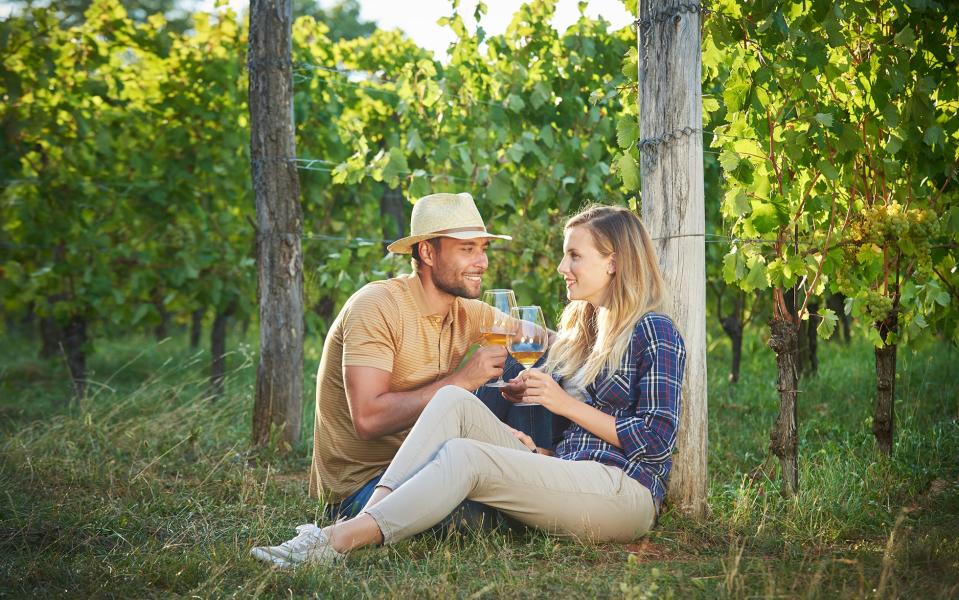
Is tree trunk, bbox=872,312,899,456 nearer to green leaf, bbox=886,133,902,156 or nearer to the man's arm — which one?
green leaf, bbox=886,133,902,156

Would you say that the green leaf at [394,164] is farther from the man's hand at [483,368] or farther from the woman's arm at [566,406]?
the woman's arm at [566,406]

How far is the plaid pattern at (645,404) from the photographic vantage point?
3.02m

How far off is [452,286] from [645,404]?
90cm

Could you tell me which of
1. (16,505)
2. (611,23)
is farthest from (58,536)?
(611,23)

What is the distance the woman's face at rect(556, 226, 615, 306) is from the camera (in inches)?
126

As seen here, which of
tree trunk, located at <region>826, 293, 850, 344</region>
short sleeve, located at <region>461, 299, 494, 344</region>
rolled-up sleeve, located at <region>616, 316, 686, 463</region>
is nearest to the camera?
rolled-up sleeve, located at <region>616, 316, 686, 463</region>

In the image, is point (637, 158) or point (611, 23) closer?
point (637, 158)

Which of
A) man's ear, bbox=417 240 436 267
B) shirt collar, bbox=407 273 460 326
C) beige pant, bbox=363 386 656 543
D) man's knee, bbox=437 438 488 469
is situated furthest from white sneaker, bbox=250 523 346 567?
man's ear, bbox=417 240 436 267

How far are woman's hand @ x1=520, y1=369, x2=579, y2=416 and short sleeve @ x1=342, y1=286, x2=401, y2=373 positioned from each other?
2.04ft

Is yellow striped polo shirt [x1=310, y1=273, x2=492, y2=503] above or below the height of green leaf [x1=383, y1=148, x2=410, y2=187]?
below

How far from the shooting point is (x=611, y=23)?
6.37 metres

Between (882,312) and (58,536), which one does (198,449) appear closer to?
(58,536)

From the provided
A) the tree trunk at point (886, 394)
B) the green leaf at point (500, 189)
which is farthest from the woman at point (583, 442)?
the green leaf at point (500, 189)

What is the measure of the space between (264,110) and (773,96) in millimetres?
2716
